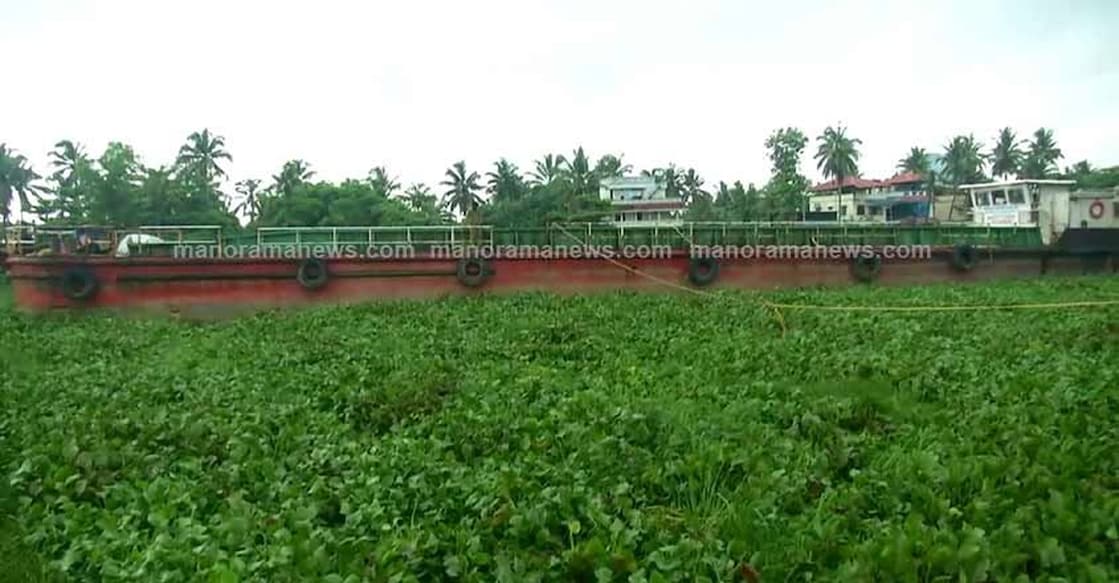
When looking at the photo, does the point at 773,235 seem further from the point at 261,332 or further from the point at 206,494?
the point at 206,494

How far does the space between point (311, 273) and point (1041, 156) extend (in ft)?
178

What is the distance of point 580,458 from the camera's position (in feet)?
14.8

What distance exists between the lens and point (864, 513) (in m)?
3.74

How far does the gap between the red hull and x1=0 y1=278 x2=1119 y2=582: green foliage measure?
4.60 meters

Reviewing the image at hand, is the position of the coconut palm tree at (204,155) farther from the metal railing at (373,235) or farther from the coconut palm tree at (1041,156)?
the coconut palm tree at (1041,156)

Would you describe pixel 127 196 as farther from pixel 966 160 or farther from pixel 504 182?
pixel 966 160

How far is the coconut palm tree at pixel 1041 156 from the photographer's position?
53.9 meters

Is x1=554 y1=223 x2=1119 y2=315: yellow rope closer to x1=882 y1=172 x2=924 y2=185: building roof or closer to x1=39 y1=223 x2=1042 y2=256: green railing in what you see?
x1=39 y1=223 x2=1042 y2=256: green railing

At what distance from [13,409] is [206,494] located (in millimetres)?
3058

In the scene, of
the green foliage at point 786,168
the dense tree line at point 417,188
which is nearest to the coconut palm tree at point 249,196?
the dense tree line at point 417,188

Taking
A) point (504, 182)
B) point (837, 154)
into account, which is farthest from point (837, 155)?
point (504, 182)

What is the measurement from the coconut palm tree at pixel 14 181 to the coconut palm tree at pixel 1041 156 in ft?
187

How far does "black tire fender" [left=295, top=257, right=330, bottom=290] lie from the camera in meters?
14.0

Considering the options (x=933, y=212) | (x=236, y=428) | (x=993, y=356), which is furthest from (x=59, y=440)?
(x=933, y=212)
